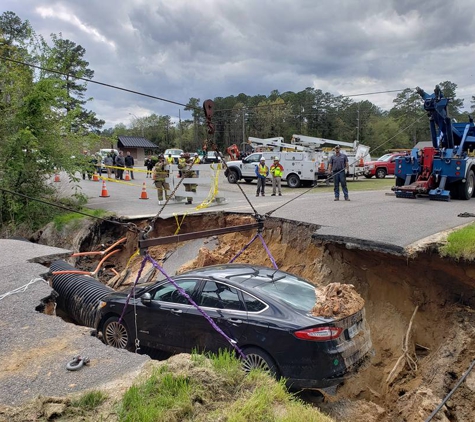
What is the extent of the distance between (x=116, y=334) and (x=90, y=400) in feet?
10.8

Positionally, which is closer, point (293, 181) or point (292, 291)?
point (292, 291)

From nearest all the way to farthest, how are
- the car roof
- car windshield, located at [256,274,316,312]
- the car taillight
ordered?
the car taillight, car windshield, located at [256,274,316,312], the car roof

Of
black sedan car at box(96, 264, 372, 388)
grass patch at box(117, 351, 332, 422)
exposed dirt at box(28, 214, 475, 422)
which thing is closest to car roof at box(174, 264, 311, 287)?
black sedan car at box(96, 264, 372, 388)

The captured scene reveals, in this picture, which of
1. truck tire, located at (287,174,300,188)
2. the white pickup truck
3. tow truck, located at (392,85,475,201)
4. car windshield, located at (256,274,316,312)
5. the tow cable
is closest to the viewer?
the tow cable

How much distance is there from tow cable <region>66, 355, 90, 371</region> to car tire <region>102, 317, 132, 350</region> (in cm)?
214

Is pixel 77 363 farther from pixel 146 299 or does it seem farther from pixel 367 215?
pixel 367 215

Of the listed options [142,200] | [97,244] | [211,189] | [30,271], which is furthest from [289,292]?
[142,200]

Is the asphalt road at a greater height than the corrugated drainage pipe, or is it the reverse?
the asphalt road

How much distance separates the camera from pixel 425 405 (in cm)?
550

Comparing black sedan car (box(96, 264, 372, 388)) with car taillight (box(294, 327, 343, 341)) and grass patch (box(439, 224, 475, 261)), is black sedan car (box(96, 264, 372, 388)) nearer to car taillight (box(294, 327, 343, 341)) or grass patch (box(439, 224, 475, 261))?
car taillight (box(294, 327, 343, 341))

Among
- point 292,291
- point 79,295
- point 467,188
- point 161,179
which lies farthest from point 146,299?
point 467,188

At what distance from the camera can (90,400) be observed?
337 centimetres

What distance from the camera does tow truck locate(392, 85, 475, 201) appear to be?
43.7 feet

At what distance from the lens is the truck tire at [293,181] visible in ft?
75.8
